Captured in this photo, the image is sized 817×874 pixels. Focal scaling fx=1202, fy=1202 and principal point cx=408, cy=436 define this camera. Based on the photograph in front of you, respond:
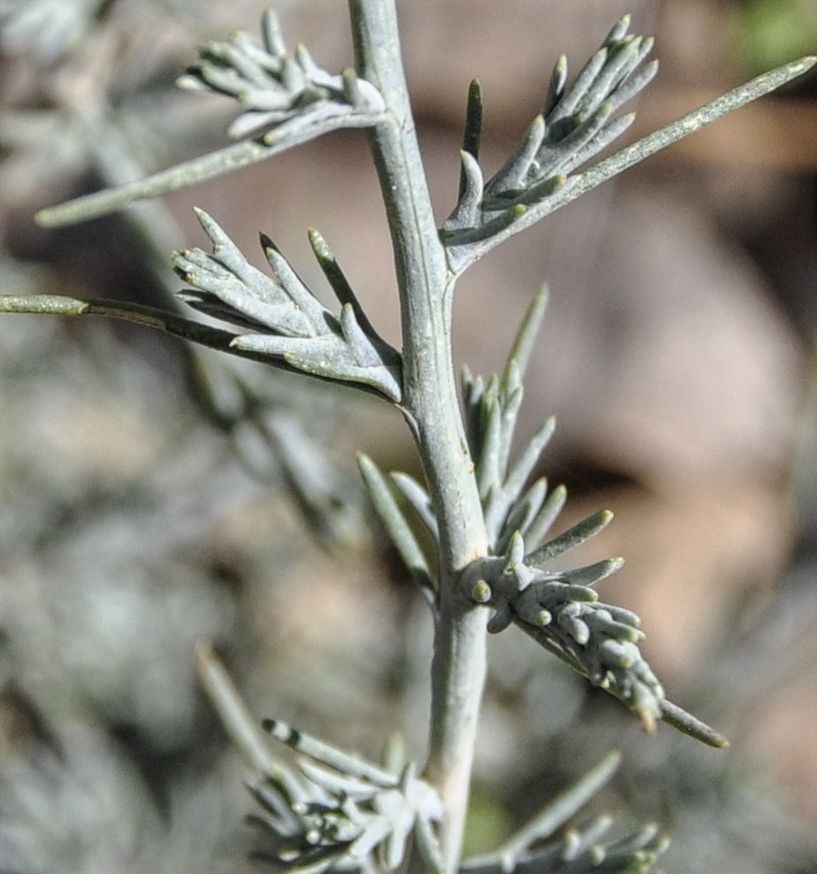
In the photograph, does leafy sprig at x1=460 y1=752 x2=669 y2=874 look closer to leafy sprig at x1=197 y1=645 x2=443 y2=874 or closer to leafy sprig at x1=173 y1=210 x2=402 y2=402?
leafy sprig at x1=197 y1=645 x2=443 y2=874

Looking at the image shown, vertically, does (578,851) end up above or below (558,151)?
below

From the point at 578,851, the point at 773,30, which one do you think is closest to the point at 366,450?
the point at 773,30

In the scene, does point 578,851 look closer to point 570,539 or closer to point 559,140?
point 570,539

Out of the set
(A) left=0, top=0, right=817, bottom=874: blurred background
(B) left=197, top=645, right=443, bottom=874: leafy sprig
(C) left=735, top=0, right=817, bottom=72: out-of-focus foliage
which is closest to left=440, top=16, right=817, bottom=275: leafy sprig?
(B) left=197, top=645, right=443, bottom=874: leafy sprig

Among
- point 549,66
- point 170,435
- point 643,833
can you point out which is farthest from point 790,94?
point 643,833

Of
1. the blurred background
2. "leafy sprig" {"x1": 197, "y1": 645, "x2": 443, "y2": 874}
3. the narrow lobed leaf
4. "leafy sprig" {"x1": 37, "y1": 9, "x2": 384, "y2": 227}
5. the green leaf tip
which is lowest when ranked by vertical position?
the blurred background

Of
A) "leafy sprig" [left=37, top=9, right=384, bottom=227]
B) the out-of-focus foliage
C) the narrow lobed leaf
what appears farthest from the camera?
the out-of-focus foliage

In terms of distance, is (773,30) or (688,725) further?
(773,30)
